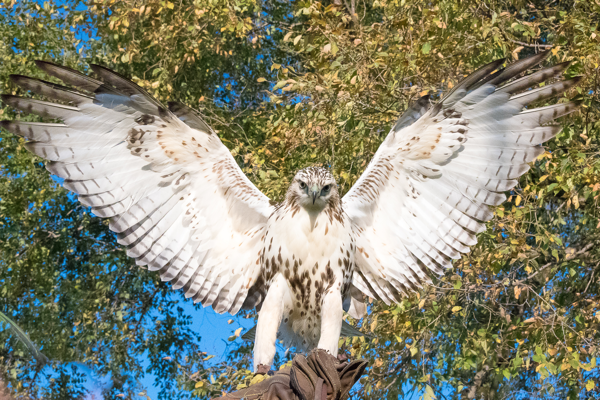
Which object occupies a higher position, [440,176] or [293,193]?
[440,176]

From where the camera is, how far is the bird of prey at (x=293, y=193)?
142 inches

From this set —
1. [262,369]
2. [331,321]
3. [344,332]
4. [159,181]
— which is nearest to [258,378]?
[262,369]

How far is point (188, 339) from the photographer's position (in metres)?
10.6

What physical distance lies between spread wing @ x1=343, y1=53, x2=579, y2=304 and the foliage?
1.43 m

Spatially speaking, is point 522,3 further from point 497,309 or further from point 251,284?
point 251,284

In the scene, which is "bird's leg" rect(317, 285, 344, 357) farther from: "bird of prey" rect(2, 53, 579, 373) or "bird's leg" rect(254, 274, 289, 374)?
"bird's leg" rect(254, 274, 289, 374)

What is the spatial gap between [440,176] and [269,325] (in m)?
1.47

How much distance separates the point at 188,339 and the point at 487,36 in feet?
22.7

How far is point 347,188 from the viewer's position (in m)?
6.67

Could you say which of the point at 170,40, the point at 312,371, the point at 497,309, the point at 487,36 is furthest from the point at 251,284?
the point at 170,40

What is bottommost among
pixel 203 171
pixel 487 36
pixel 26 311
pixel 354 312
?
pixel 354 312

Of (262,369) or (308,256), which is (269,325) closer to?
(262,369)

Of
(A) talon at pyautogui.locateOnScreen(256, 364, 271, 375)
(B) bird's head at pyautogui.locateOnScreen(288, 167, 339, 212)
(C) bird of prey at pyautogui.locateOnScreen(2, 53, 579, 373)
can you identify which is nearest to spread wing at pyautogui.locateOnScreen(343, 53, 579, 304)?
(C) bird of prey at pyautogui.locateOnScreen(2, 53, 579, 373)

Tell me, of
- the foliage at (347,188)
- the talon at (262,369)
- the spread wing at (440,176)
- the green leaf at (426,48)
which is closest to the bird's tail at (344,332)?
the spread wing at (440,176)
